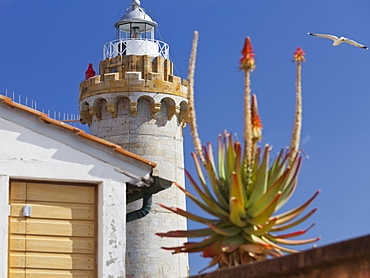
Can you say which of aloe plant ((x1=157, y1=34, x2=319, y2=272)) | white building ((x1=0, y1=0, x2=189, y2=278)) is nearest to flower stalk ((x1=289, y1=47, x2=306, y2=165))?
aloe plant ((x1=157, y1=34, x2=319, y2=272))

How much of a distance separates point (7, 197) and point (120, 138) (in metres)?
23.3

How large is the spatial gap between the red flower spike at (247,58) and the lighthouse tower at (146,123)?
27.3 metres

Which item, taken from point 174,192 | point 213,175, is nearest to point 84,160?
point 213,175

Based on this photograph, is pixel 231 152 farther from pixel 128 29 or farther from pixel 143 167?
pixel 128 29

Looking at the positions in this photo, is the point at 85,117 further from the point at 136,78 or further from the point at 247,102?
the point at 247,102

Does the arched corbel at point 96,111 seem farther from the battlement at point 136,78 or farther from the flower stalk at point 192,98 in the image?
the flower stalk at point 192,98

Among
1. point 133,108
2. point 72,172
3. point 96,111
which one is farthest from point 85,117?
point 72,172

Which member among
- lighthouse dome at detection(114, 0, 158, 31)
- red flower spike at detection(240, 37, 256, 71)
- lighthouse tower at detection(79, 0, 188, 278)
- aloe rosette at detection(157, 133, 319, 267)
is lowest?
aloe rosette at detection(157, 133, 319, 267)

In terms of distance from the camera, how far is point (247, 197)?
715cm

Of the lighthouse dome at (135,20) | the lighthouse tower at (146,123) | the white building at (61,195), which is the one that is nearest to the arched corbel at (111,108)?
the lighthouse tower at (146,123)

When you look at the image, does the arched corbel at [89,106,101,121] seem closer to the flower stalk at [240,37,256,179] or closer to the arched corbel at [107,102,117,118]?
the arched corbel at [107,102,117,118]

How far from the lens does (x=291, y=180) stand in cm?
712

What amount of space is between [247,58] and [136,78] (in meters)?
30.2

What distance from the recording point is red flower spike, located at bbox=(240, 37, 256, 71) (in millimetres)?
7117
